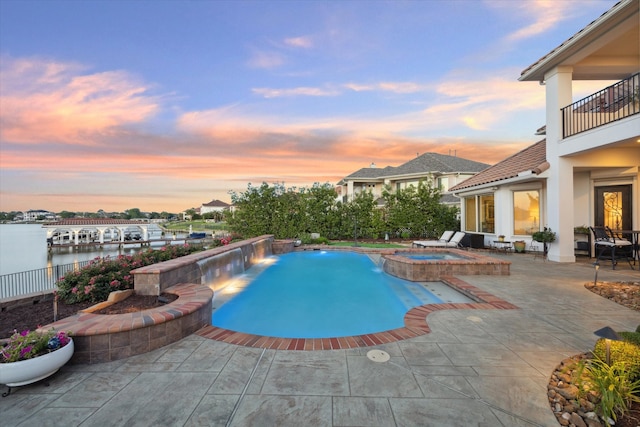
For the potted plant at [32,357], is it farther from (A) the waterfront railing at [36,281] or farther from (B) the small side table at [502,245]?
(B) the small side table at [502,245]

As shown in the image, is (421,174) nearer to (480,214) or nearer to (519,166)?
(480,214)

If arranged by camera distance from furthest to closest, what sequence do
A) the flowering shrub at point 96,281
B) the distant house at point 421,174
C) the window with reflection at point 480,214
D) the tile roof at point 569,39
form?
the distant house at point 421,174, the window with reflection at point 480,214, the tile roof at point 569,39, the flowering shrub at point 96,281

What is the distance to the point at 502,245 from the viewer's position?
496 inches

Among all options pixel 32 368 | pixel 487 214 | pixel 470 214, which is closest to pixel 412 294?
pixel 32 368

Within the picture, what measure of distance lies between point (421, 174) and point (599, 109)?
18.1 meters

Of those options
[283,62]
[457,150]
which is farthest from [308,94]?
[457,150]

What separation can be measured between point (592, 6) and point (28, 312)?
19.5m

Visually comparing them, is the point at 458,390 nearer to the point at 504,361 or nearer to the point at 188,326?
the point at 504,361

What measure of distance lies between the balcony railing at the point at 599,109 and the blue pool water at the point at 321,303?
791 centimetres

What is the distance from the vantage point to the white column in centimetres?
970

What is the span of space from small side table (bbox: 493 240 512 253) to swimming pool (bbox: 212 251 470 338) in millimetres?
5948

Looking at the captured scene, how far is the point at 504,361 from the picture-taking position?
3160 millimetres

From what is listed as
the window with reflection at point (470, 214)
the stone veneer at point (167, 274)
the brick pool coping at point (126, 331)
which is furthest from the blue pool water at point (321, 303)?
the window with reflection at point (470, 214)

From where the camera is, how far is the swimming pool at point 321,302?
5609 millimetres
